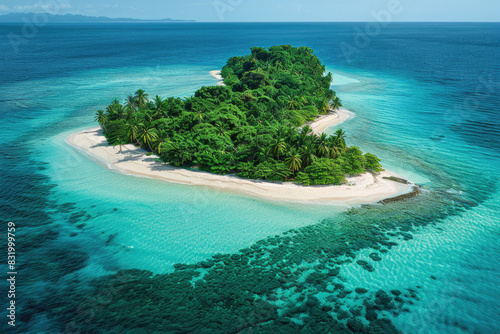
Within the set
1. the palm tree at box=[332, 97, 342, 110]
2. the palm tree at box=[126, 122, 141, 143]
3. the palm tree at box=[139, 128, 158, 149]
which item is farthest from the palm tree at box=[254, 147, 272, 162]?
the palm tree at box=[332, 97, 342, 110]

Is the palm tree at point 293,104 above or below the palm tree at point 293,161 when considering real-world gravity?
above

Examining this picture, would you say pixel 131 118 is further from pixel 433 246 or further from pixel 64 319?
pixel 433 246

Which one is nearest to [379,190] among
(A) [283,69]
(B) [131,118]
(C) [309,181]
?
(C) [309,181]

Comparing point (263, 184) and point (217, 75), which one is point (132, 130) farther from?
point (217, 75)

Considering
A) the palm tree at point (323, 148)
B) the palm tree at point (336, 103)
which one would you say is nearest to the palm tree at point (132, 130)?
the palm tree at point (323, 148)

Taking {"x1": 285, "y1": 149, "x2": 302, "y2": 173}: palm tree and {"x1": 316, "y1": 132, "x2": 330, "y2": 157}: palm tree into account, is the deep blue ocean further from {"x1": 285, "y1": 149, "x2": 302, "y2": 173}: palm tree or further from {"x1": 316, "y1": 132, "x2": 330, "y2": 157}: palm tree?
{"x1": 316, "y1": 132, "x2": 330, "y2": 157}: palm tree

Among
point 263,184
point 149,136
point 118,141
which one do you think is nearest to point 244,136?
point 263,184

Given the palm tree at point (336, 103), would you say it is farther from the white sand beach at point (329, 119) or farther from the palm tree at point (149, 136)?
the palm tree at point (149, 136)
